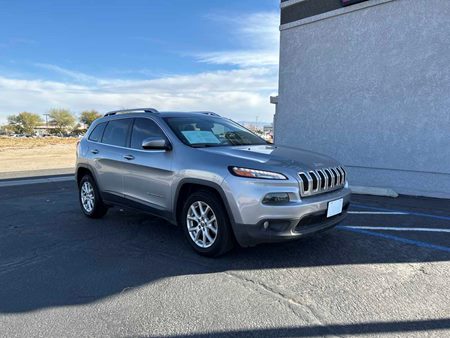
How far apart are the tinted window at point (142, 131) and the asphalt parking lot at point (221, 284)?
4.42ft

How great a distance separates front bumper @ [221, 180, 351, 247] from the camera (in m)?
3.73

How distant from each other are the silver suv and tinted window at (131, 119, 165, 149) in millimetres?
14

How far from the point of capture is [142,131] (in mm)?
5219

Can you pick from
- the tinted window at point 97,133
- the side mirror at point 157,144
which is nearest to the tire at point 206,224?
the side mirror at point 157,144

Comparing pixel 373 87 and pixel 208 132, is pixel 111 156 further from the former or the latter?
pixel 373 87

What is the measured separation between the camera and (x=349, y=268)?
4004mm

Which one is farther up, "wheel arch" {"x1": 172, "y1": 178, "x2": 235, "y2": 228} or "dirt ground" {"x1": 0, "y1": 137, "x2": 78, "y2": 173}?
"wheel arch" {"x1": 172, "y1": 178, "x2": 235, "y2": 228}

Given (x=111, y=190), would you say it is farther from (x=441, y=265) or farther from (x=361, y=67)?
(x=361, y=67)

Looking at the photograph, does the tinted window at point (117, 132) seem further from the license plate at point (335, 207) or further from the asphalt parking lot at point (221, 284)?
the license plate at point (335, 207)

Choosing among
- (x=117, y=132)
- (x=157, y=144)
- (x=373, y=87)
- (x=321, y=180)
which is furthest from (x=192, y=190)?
(x=373, y=87)

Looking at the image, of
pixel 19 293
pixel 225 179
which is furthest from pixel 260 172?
pixel 19 293

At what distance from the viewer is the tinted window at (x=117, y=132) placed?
5.54 metres

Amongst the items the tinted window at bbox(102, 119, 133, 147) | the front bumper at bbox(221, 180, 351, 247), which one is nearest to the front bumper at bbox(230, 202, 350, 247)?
the front bumper at bbox(221, 180, 351, 247)

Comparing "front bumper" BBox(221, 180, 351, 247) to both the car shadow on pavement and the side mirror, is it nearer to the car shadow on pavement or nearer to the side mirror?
the car shadow on pavement
